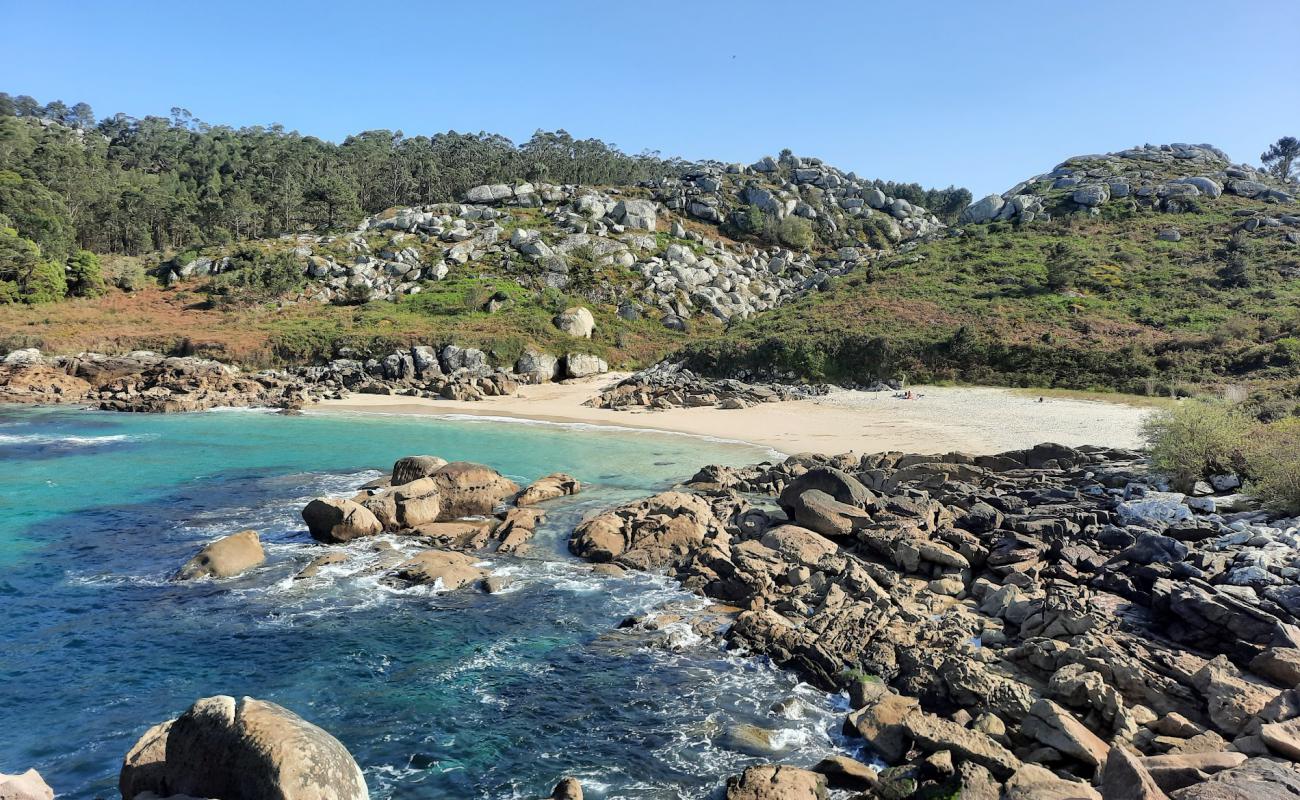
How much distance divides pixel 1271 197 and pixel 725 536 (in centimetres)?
9791

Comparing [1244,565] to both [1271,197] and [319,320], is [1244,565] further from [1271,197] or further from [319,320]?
[1271,197]

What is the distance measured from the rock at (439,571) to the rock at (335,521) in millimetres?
2757

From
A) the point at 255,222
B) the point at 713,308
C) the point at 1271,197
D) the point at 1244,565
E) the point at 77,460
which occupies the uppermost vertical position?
the point at 1271,197

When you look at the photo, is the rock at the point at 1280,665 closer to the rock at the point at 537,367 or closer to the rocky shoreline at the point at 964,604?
the rocky shoreline at the point at 964,604

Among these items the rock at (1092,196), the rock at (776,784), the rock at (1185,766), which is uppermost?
the rock at (1092,196)

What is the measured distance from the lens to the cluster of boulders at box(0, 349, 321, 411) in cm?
4606

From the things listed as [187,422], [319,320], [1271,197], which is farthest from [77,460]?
[1271,197]

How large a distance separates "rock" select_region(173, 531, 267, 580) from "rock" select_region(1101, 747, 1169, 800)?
1765 centimetres

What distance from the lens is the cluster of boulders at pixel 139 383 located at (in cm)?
4606

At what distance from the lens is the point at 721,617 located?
14664 millimetres

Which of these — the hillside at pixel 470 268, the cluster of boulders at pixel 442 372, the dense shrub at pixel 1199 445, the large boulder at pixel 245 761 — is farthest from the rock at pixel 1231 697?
the hillside at pixel 470 268

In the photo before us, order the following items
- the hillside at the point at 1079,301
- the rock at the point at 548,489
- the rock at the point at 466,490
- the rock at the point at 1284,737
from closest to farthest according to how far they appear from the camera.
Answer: the rock at the point at 1284,737 → the rock at the point at 466,490 → the rock at the point at 548,489 → the hillside at the point at 1079,301

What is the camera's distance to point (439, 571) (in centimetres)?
1659

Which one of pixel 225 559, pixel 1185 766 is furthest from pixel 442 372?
pixel 1185 766
